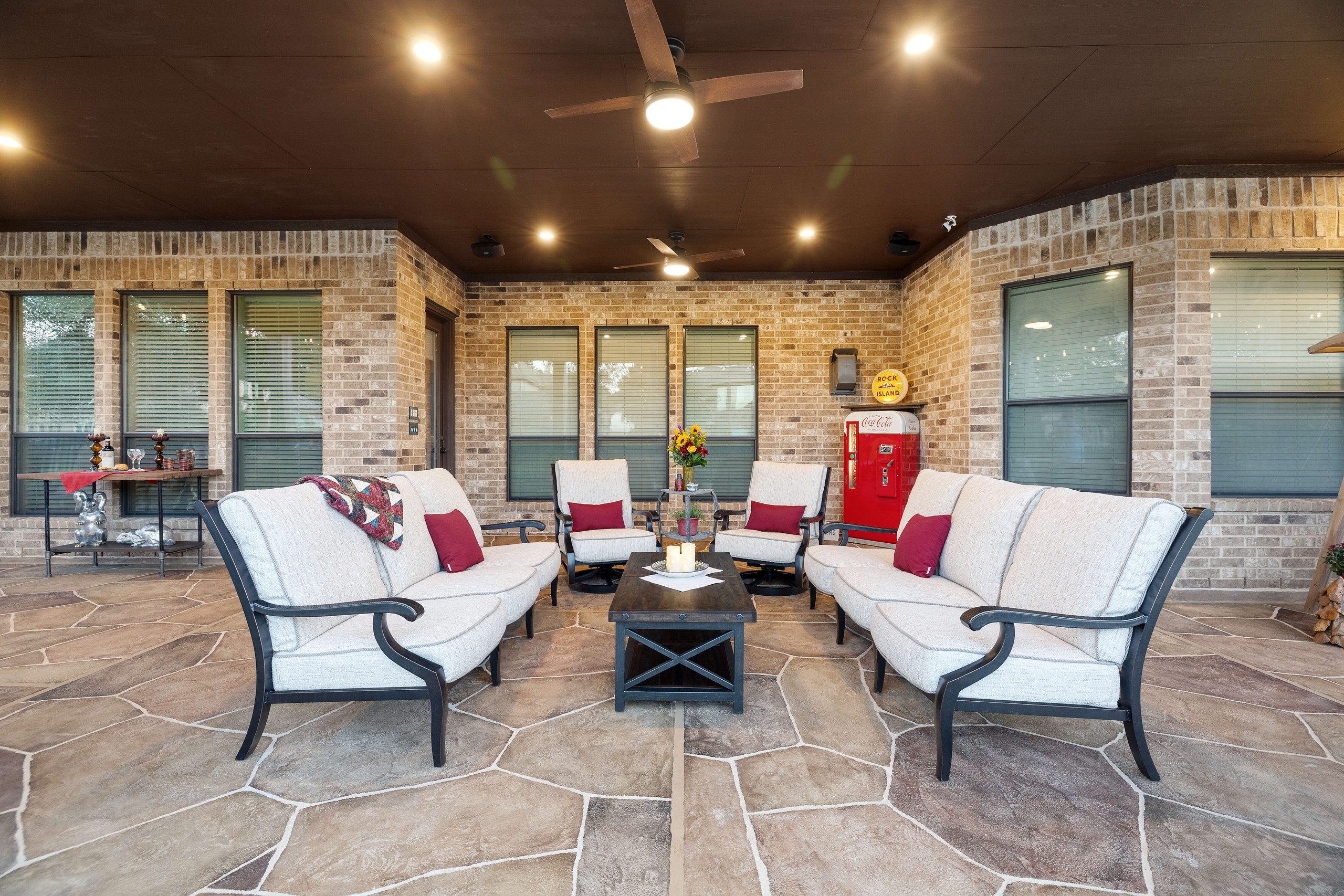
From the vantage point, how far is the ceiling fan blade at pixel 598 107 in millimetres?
2539

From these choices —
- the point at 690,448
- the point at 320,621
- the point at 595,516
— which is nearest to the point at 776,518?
the point at 690,448

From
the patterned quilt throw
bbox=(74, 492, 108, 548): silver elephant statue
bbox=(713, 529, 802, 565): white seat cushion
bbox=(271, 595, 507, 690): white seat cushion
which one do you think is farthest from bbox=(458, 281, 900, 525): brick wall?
bbox=(271, 595, 507, 690): white seat cushion

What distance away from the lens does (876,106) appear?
3170 mm

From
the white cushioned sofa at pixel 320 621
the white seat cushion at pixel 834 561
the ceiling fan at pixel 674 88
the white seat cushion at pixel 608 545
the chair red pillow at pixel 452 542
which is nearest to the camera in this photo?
the white cushioned sofa at pixel 320 621

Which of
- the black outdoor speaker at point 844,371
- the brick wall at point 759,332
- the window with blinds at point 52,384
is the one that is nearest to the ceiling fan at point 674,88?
the brick wall at point 759,332

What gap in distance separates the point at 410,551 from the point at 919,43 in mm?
3473

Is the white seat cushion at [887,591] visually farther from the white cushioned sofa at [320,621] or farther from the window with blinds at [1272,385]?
the window with blinds at [1272,385]

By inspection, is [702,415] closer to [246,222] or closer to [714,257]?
[714,257]

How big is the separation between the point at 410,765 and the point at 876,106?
390 centimetres

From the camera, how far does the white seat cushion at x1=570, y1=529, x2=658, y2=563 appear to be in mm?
4113

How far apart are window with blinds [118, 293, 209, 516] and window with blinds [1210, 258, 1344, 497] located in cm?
838

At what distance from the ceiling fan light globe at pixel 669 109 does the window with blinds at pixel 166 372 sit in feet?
16.3

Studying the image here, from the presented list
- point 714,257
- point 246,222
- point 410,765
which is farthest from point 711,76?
point 246,222
